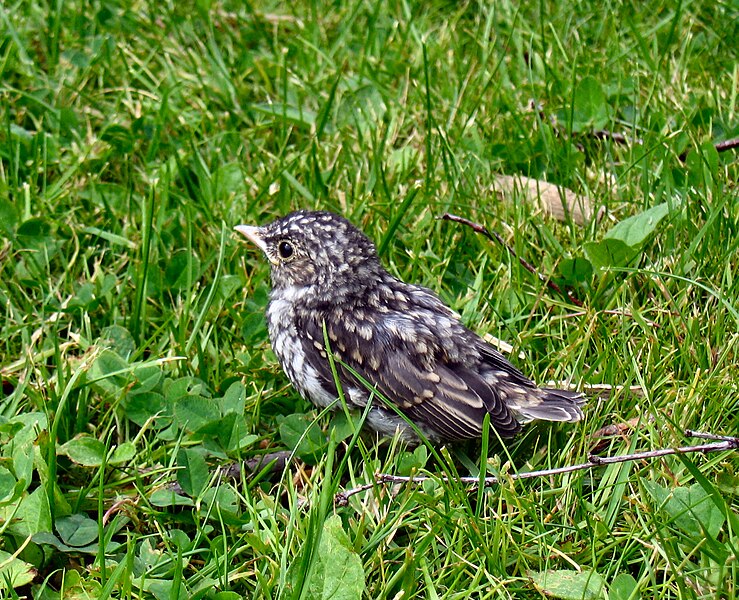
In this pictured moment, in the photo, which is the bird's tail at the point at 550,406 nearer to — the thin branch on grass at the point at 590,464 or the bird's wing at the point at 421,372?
the bird's wing at the point at 421,372

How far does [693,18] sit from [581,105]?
120 cm

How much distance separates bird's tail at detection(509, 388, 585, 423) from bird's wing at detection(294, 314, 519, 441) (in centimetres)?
5

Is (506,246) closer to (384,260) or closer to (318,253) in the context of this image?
(384,260)

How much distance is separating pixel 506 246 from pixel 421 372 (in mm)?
852

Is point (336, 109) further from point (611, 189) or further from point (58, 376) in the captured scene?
point (58, 376)

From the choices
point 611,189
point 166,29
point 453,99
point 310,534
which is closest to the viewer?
point 310,534

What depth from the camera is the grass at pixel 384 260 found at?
3.10 meters

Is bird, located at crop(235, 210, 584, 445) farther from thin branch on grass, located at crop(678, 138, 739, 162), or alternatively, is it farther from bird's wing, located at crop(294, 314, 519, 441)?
thin branch on grass, located at crop(678, 138, 739, 162)

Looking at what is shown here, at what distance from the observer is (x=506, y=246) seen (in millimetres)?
4156

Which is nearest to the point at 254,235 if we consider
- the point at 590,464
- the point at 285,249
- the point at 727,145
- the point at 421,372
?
the point at 285,249

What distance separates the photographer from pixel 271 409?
3.91 meters

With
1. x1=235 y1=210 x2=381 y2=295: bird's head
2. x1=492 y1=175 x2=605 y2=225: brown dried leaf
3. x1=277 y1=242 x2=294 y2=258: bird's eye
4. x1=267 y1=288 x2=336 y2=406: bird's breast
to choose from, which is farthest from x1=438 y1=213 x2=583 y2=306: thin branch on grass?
x1=267 y1=288 x2=336 y2=406: bird's breast

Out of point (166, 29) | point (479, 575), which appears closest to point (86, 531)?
point (479, 575)

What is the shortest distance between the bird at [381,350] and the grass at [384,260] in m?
0.14
